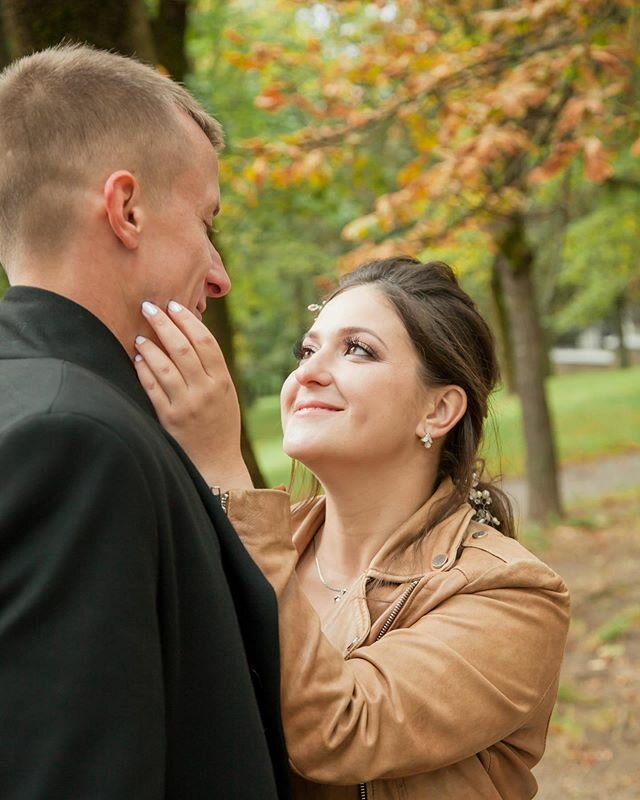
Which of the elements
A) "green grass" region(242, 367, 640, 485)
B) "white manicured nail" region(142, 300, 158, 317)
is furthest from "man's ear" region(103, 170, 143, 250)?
"green grass" region(242, 367, 640, 485)

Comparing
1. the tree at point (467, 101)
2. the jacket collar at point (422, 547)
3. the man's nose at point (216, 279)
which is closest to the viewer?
the man's nose at point (216, 279)

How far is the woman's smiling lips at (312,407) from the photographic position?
2783 millimetres

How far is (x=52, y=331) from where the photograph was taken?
1773 millimetres

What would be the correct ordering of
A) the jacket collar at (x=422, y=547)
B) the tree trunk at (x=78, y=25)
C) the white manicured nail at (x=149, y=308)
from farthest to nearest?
the tree trunk at (x=78, y=25) < the jacket collar at (x=422, y=547) < the white manicured nail at (x=149, y=308)

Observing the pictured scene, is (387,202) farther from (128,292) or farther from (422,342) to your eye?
(128,292)

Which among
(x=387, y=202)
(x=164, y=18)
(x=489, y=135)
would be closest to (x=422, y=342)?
(x=164, y=18)

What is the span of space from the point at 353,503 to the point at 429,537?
0.25 metres

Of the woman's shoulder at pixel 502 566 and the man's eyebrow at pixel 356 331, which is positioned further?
the man's eyebrow at pixel 356 331

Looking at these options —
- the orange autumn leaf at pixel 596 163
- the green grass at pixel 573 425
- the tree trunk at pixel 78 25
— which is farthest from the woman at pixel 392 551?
the green grass at pixel 573 425

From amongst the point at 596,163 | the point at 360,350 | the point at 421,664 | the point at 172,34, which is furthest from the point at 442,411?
the point at 596,163

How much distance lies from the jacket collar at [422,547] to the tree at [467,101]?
4.65m

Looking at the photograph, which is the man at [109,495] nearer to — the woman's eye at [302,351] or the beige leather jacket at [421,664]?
the beige leather jacket at [421,664]

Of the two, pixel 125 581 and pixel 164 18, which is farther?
pixel 164 18

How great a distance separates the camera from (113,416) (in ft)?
5.27
